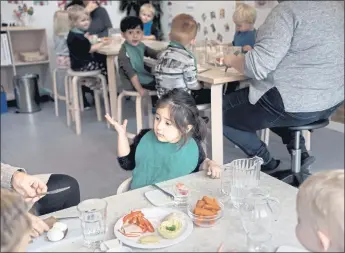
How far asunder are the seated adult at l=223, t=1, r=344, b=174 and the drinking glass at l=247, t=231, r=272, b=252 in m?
1.13

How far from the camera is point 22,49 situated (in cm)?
448

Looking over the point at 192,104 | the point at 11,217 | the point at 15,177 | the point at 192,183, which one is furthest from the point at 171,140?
the point at 11,217

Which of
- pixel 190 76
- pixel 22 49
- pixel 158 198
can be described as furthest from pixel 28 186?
pixel 22 49

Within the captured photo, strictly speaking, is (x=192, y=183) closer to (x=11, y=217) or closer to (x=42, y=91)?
(x=11, y=217)

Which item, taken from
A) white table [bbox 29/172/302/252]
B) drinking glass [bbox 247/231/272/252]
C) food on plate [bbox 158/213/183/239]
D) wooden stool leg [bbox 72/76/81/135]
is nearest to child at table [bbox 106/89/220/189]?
white table [bbox 29/172/302/252]

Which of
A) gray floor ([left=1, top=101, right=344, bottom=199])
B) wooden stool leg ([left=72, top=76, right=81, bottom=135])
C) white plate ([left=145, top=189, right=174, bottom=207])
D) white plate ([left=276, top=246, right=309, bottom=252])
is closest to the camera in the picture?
white plate ([left=276, top=246, right=309, bottom=252])

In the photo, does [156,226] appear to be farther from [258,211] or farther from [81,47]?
[81,47]

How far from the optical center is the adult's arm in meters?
1.77

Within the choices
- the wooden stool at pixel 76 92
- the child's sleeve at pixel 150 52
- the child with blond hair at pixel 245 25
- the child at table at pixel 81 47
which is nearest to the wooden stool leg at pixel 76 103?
the wooden stool at pixel 76 92

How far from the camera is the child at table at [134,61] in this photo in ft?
9.21

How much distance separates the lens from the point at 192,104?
1.43 metres

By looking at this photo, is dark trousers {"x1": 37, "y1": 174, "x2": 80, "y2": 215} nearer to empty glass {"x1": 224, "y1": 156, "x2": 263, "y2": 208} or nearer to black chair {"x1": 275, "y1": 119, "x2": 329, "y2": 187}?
empty glass {"x1": 224, "y1": 156, "x2": 263, "y2": 208}

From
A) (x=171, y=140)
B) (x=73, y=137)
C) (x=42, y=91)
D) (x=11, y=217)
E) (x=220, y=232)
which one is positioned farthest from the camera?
(x=42, y=91)

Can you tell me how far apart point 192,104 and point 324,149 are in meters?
1.71
